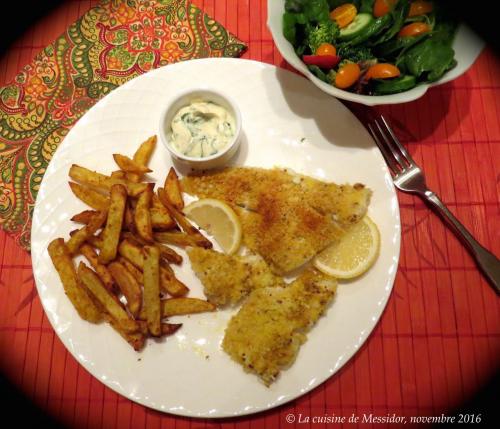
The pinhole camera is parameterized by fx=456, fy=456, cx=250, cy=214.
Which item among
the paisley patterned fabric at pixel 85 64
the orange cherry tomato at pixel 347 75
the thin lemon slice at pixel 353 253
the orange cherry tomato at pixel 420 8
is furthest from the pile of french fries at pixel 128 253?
the orange cherry tomato at pixel 420 8

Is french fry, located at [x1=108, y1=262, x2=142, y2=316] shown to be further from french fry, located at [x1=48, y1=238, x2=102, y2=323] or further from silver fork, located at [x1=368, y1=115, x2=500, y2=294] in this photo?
silver fork, located at [x1=368, y1=115, x2=500, y2=294]

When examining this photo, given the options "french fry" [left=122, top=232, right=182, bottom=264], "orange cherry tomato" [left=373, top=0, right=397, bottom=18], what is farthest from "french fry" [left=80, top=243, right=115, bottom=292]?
"orange cherry tomato" [left=373, top=0, right=397, bottom=18]

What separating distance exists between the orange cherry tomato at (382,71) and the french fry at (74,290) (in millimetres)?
2272

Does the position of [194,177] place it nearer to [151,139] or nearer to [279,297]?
[151,139]

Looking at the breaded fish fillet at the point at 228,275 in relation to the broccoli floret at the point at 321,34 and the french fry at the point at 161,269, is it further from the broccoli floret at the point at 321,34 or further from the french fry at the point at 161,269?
the broccoli floret at the point at 321,34

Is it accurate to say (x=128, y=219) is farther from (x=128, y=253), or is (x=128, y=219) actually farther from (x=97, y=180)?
(x=97, y=180)

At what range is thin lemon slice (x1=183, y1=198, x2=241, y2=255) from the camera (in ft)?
9.75

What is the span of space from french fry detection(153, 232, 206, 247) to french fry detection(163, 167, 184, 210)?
0.19 metres

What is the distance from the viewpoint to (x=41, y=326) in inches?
123

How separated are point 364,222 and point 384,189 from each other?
279 mm

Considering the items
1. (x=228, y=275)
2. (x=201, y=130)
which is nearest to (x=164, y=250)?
(x=228, y=275)

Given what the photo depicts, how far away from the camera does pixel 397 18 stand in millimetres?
3027

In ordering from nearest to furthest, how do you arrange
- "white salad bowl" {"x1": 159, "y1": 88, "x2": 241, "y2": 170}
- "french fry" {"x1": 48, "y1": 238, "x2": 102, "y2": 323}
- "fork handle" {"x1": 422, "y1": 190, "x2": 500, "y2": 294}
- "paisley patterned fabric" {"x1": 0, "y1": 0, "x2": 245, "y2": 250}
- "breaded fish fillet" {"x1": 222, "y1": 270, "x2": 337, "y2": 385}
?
"breaded fish fillet" {"x1": 222, "y1": 270, "x2": 337, "y2": 385} → "french fry" {"x1": 48, "y1": 238, "x2": 102, "y2": 323} → "white salad bowl" {"x1": 159, "y1": 88, "x2": 241, "y2": 170} → "fork handle" {"x1": 422, "y1": 190, "x2": 500, "y2": 294} → "paisley patterned fabric" {"x1": 0, "y1": 0, "x2": 245, "y2": 250}

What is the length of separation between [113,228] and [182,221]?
0.43m
